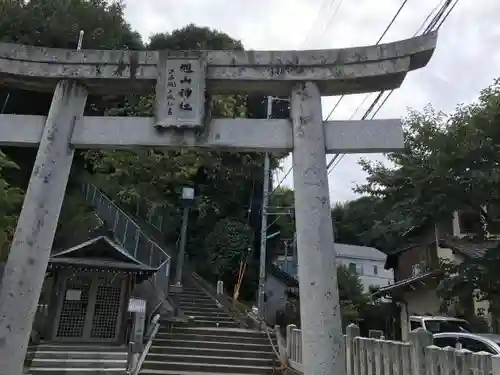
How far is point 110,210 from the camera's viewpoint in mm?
20234

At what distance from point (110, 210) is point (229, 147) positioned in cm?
1575

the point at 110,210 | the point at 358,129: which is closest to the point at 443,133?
the point at 358,129

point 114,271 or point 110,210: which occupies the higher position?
point 110,210

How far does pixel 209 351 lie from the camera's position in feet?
40.5

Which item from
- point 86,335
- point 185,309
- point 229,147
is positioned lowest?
point 86,335

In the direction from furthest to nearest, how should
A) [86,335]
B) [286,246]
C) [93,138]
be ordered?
[286,246], [86,335], [93,138]

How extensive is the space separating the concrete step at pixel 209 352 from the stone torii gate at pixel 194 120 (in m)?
7.43

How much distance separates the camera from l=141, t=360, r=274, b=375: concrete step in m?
11.3

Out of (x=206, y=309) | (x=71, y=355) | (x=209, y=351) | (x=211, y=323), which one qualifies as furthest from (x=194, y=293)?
(x=71, y=355)

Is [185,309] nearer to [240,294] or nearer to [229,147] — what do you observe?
[240,294]

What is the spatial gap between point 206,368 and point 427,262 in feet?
42.0

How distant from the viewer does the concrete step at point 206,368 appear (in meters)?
11.3

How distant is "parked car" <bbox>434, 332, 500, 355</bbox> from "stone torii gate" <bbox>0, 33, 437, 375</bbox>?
6.48 meters

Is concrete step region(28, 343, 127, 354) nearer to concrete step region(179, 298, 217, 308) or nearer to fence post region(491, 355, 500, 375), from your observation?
concrete step region(179, 298, 217, 308)
